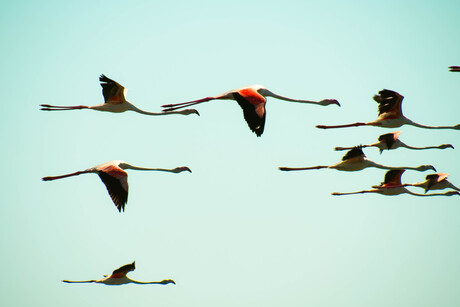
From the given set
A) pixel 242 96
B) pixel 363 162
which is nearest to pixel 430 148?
pixel 363 162

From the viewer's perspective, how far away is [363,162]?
20.9 m

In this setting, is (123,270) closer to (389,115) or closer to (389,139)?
A: (389,139)

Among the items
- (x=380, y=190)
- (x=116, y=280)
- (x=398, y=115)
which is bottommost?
(x=116, y=280)

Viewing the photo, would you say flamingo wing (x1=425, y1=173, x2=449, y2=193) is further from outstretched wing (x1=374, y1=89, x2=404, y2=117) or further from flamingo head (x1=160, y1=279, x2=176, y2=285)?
flamingo head (x1=160, y1=279, x2=176, y2=285)

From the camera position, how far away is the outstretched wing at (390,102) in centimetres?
2192

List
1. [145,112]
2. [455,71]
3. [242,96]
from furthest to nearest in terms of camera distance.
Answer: [145,112] < [242,96] < [455,71]

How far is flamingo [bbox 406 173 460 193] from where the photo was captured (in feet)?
69.0

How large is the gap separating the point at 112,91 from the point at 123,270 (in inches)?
192

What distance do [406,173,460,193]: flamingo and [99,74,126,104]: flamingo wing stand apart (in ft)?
27.2

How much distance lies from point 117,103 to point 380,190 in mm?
7539

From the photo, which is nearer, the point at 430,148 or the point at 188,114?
the point at 188,114

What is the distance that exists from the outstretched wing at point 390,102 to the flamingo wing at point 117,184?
782cm

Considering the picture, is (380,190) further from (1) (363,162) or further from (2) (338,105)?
(2) (338,105)

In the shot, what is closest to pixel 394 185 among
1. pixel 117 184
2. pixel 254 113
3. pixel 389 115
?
pixel 389 115
